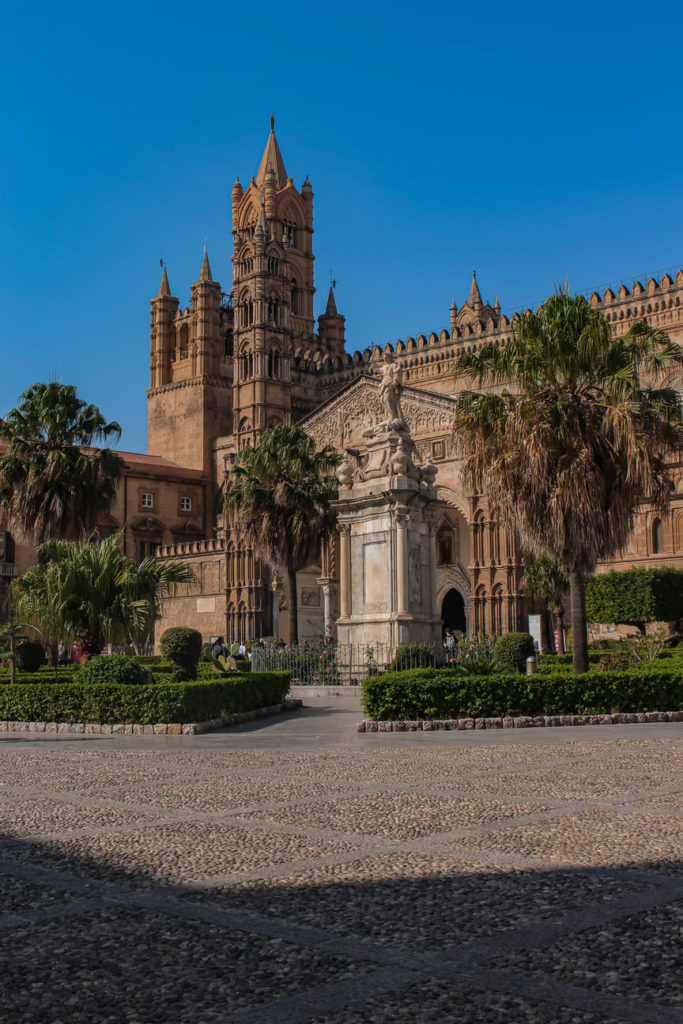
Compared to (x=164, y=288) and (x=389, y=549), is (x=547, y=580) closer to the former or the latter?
(x=389, y=549)

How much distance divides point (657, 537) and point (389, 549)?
74.2 ft

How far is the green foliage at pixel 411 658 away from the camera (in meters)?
21.4

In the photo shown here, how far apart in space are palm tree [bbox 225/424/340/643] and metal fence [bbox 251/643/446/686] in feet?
21.0

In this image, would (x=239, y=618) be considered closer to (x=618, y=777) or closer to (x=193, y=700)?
(x=193, y=700)

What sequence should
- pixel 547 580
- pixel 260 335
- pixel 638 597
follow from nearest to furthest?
pixel 638 597
pixel 547 580
pixel 260 335

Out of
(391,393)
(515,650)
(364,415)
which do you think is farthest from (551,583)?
(364,415)

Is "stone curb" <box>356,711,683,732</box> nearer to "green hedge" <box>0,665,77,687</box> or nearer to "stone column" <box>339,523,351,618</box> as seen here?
"stone column" <box>339,523,351,618</box>

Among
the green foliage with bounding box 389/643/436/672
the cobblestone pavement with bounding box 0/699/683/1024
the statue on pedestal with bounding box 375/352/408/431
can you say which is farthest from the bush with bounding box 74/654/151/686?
the statue on pedestal with bounding box 375/352/408/431

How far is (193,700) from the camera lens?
17.3m

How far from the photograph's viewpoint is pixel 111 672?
18.6 metres

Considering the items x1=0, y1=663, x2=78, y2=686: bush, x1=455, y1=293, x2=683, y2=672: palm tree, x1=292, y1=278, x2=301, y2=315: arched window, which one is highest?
x1=292, y1=278, x2=301, y2=315: arched window

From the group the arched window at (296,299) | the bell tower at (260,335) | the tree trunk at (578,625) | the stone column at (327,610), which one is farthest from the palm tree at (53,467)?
the arched window at (296,299)

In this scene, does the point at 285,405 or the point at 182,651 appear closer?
the point at 182,651

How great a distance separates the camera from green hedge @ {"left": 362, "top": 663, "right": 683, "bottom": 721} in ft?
56.7
